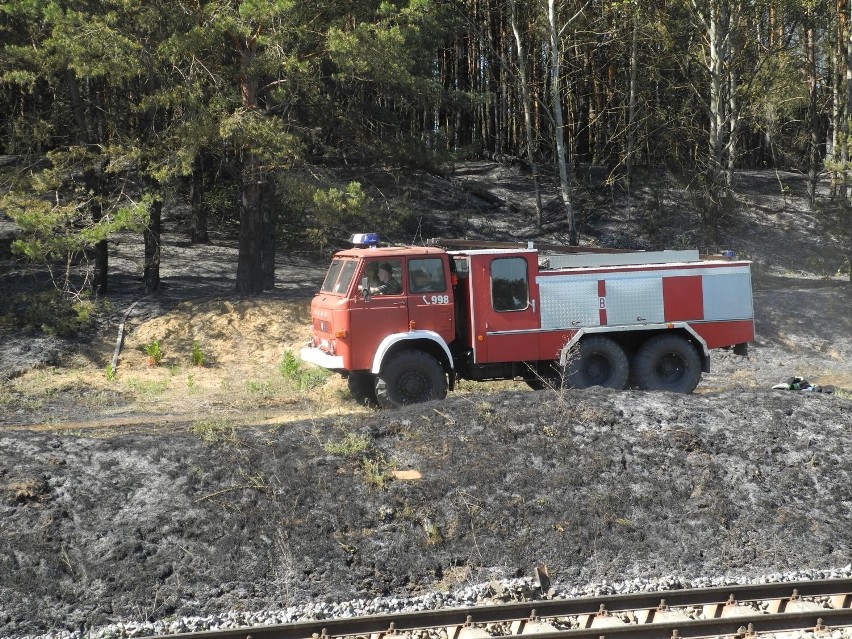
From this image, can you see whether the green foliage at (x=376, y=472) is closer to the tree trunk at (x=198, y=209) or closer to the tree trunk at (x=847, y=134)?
the tree trunk at (x=198, y=209)

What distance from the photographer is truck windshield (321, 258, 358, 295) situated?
12.9 meters

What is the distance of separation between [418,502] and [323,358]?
13.7ft

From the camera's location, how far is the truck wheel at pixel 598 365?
44.0 feet

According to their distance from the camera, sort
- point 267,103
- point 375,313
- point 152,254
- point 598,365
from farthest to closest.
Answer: point 152,254 < point 267,103 < point 598,365 < point 375,313

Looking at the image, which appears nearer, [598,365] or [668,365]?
[598,365]

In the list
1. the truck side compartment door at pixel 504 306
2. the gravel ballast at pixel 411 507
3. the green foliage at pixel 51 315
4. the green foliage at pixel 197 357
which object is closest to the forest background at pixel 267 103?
the green foliage at pixel 51 315

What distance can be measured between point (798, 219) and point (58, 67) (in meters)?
25.3

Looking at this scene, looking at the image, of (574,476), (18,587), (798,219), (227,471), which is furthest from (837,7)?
(18,587)

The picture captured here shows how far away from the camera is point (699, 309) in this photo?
13.7 meters

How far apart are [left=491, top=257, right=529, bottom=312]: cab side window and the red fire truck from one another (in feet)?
0.05

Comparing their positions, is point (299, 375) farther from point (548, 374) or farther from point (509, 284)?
point (509, 284)

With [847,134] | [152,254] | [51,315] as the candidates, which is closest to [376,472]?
[51,315]

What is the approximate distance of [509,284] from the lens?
13.0m

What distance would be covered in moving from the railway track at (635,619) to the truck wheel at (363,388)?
6.53 metres
